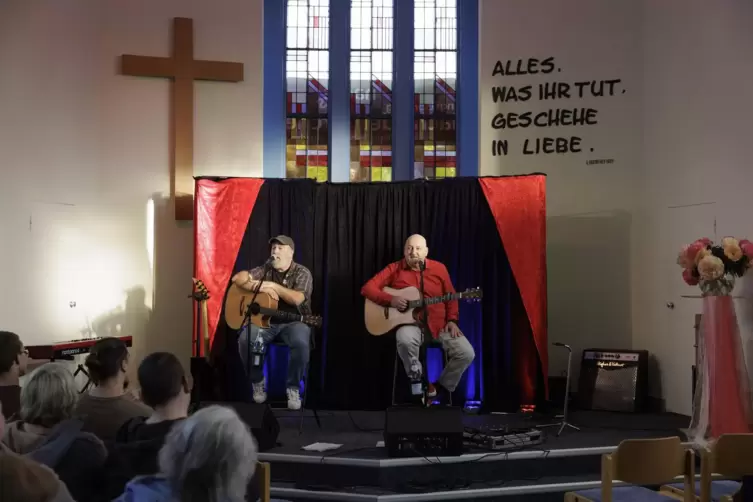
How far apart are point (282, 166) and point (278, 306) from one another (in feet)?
6.58

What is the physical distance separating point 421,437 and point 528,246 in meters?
2.39

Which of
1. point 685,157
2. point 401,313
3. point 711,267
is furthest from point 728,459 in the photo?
point 685,157

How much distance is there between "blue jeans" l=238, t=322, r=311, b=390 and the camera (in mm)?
5871

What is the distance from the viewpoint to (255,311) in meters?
5.83

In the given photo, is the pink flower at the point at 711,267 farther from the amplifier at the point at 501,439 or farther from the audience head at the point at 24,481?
the audience head at the point at 24,481

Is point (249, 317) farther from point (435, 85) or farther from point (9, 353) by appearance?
point (435, 85)

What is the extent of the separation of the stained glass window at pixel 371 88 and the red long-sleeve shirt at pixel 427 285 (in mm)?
1748

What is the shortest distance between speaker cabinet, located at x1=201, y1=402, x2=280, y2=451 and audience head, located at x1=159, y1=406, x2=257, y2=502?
2576mm

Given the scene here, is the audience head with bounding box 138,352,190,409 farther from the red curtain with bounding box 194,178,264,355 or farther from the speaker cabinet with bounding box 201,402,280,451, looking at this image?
the red curtain with bounding box 194,178,264,355

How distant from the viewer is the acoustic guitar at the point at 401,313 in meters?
5.95

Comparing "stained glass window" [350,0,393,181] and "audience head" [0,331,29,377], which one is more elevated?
"stained glass window" [350,0,393,181]

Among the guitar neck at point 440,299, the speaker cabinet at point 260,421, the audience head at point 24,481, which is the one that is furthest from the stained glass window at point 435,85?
the audience head at point 24,481

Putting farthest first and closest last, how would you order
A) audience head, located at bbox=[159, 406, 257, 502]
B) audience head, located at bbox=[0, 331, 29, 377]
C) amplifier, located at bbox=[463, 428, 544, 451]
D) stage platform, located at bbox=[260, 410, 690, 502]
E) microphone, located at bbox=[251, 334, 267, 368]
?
1. microphone, located at bbox=[251, 334, 267, 368]
2. amplifier, located at bbox=[463, 428, 544, 451]
3. stage platform, located at bbox=[260, 410, 690, 502]
4. audience head, located at bbox=[0, 331, 29, 377]
5. audience head, located at bbox=[159, 406, 257, 502]

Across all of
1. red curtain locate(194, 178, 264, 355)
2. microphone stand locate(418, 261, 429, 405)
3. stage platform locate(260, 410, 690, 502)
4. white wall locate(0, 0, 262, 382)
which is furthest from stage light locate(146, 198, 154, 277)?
stage platform locate(260, 410, 690, 502)
